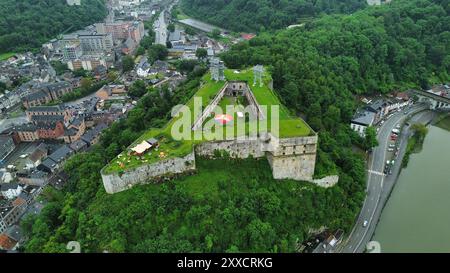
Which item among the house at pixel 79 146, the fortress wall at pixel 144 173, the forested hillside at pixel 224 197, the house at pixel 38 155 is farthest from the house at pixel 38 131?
the fortress wall at pixel 144 173

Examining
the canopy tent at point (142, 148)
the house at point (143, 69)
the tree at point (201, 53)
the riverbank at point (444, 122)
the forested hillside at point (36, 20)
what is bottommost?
the riverbank at point (444, 122)

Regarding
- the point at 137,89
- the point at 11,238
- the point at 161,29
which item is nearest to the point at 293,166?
the point at 11,238

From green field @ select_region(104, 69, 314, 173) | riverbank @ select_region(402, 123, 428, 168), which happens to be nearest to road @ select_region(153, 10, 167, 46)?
green field @ select_region(104, 69, 314, 173)

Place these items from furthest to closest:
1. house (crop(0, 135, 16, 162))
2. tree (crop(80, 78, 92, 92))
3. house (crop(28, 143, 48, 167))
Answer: tree (crop(80, 78, 92, 92)) → house (crop(0, 135, 16, 162)) → house (crop(28, 143, 48, 167))

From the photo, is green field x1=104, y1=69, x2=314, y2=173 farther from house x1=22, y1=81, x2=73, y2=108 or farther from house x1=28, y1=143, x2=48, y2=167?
house x1=22, y1=81, x2=73, y2=108

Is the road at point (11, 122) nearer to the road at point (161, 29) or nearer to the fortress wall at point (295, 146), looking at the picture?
the road at point (161, 29)

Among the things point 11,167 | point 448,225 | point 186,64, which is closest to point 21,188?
point 11,167
